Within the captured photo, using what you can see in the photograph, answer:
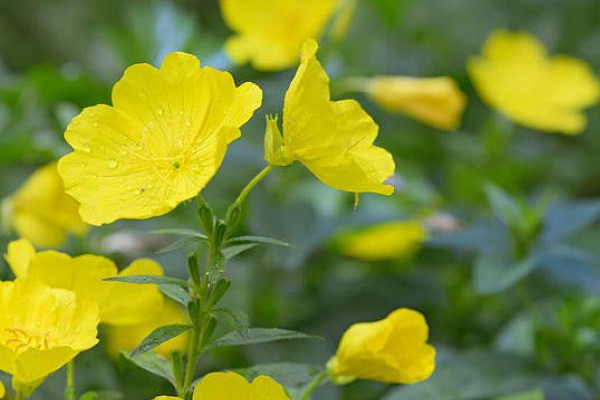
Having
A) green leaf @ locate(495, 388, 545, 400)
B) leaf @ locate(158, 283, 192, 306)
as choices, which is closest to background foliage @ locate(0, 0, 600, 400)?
green leaf @ locate(495, 388, 545, 400)

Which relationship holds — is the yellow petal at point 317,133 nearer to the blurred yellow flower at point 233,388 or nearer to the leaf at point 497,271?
the blurred yellow flower at point 233,388

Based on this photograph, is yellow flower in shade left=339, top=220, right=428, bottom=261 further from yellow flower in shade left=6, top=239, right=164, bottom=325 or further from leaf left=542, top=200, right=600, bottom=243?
yellow flower in shade left=6, top=239, right=164, bottom=325

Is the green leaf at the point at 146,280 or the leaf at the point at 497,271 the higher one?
the green leaf at the point at 146,280

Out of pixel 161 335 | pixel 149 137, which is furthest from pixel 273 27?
pixel 161 335

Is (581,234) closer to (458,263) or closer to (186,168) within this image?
(458,263)

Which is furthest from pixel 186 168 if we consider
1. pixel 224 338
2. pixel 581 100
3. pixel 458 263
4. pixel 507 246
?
pixel 581 100

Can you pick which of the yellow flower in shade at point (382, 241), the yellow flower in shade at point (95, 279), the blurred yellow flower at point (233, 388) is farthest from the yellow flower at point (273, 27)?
the blurred yellow flower at point (233, 388)
